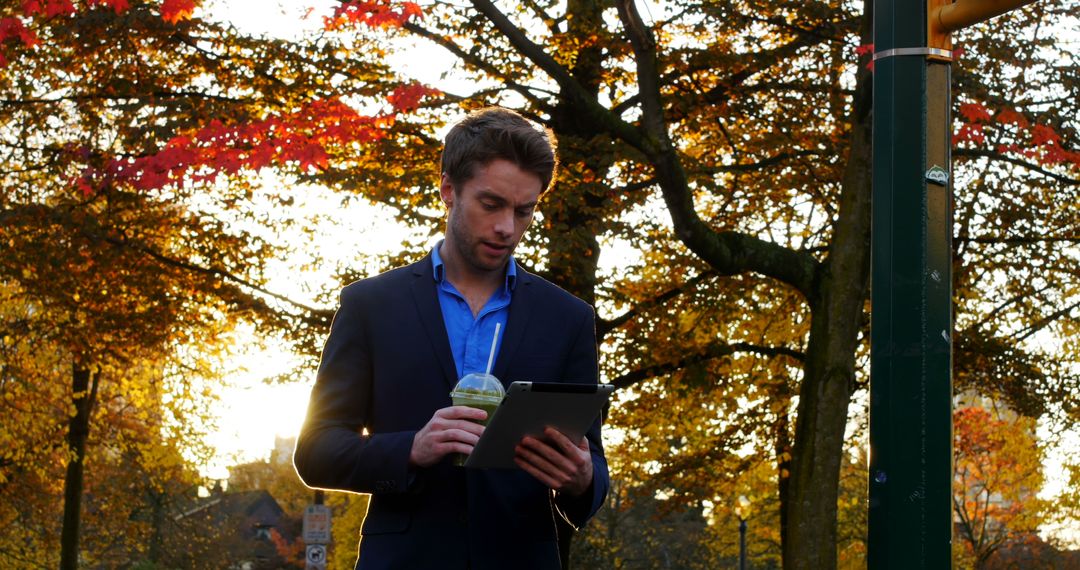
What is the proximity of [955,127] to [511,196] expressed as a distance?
12266 millimetres

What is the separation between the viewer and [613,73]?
15.5m

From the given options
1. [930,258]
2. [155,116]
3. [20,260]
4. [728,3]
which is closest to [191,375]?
[20,260]

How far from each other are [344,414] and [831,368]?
9.69 metres

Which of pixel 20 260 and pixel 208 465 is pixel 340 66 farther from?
pixel 208 465

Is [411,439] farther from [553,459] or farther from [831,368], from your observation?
[831,368]

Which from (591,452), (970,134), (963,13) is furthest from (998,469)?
(591,452)

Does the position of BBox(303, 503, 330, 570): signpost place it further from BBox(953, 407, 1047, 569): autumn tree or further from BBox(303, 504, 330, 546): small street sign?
BBox(953, 407, 1047, 569): autumn tree

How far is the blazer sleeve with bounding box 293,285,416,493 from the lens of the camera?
288 cm

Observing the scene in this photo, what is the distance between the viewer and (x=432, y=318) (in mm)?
2996

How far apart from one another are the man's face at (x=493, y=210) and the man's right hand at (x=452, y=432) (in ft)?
1.51

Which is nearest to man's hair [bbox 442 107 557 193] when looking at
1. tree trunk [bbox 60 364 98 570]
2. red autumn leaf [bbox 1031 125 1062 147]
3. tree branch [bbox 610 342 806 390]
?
red autumn leaf [bbox 1031 125 1062 147]

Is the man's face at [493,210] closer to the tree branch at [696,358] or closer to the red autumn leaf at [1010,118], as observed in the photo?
the red autumn leaf at [1010,118]

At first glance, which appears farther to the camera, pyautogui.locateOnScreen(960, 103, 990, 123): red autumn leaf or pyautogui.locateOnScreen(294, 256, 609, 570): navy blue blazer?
pyautogui.locateOnScreen(960, 103, 990, 123): red autumn leaf

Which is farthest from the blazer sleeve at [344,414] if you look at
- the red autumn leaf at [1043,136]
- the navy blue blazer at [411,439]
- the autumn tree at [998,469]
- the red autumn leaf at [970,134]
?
the autumn tree at [998,469]
